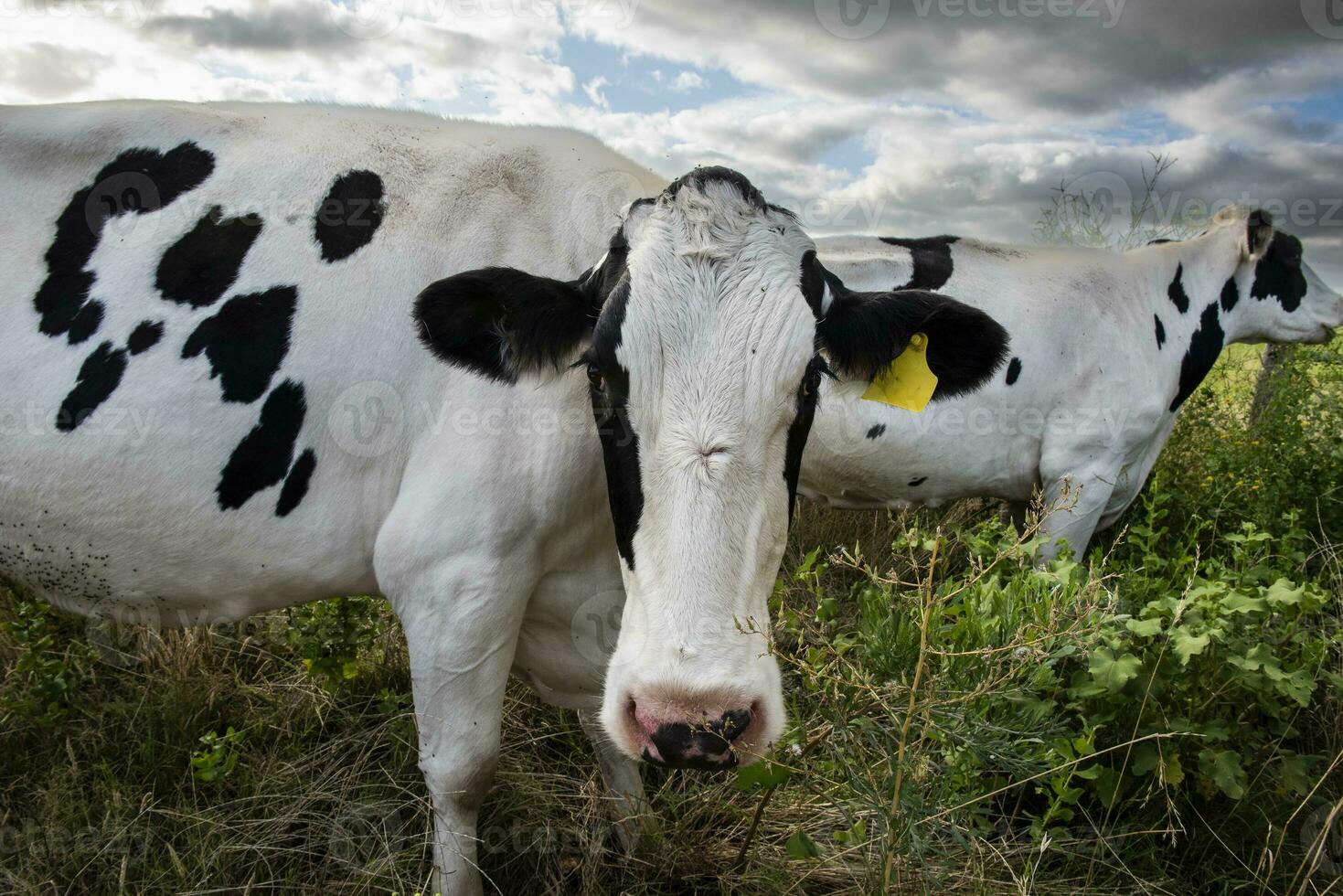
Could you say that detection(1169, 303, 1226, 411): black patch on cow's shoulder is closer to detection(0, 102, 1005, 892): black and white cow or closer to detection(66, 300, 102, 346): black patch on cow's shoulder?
detection(0, 102, 1005, 892): black and white cow

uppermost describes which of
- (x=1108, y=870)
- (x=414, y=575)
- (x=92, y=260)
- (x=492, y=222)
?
(x=492, y=222)

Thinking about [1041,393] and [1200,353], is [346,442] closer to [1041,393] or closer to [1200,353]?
[1041,393]

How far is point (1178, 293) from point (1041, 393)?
4.85 ft

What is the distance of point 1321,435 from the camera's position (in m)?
5.80

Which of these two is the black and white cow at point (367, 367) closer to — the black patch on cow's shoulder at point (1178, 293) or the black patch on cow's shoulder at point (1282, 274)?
the black patch on cow's shoulder at point (1178, 293)

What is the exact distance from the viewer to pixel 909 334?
2418 mm

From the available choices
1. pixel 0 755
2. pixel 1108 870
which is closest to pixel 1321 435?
pixel 1108 870

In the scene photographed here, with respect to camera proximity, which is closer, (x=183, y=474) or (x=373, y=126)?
(x=183, y=474)

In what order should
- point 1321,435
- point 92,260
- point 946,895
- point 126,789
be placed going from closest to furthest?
point 946,895
point 92,260
point 126,789
point 1321,435

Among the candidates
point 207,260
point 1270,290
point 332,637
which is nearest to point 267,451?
point 207,260

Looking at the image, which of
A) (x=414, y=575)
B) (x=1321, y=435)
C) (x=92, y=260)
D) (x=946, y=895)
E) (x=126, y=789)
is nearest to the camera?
(x=946, y=895)

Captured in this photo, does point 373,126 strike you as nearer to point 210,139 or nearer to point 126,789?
point 210,139

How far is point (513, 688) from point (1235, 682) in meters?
2.87

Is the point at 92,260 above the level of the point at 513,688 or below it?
above
